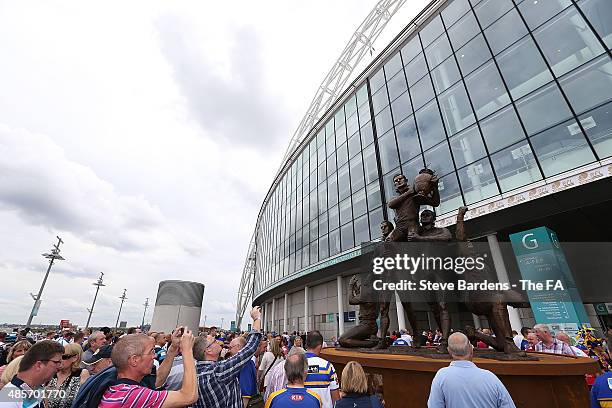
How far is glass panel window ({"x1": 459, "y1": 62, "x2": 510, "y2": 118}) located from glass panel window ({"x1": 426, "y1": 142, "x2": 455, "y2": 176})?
8.07 ft

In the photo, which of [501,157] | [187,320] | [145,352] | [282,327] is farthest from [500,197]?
[282,327]

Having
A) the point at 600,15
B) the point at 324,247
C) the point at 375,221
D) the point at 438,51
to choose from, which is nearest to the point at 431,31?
the point at 438,51

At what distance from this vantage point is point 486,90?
15.6m

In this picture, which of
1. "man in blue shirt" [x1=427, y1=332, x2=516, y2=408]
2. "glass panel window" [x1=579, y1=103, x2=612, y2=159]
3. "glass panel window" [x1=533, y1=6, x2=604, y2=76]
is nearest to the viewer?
"man in blue shirt" [x1=427, y1=332, x2=516, y2=408]

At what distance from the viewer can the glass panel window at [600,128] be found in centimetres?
1071

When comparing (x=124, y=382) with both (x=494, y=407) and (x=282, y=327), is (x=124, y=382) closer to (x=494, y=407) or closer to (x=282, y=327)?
(x=494, y=407)

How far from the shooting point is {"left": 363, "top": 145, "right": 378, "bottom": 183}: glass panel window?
21.5 m

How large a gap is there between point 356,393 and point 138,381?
2.07 meters

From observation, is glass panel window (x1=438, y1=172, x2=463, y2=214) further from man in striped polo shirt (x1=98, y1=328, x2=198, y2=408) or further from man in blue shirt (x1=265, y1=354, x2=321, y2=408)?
man in striped polo shirt (x1=98, y1=328, x2=198, y2=408)

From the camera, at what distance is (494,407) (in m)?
2.48

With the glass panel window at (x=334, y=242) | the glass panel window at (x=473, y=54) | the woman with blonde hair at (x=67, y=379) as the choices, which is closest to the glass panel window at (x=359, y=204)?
the glass panel window at (x=334, y=242)

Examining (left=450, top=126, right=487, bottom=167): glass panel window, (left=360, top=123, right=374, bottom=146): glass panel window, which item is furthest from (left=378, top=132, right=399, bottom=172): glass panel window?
(left=450, top=126, right=487, bottom=167): glass panel window

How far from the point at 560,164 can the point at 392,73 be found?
14.4m

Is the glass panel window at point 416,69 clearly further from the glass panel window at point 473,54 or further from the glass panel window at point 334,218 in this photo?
the glass panel window at point 334,218
